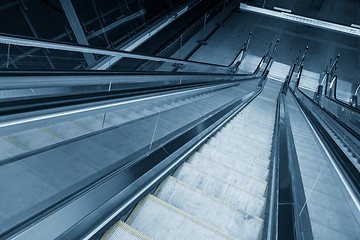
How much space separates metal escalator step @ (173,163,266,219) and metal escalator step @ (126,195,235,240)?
526 mm

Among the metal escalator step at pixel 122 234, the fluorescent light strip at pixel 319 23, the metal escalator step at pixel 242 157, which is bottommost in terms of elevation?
the metal escalator step at pixel 242 157

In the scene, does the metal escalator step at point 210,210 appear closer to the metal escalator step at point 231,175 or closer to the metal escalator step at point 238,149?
the metal escalator step at point 231,175

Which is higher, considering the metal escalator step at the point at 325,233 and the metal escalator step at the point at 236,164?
the metal escalator step at the point at 325,233

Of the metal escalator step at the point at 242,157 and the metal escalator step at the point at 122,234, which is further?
the metal escalator step at the point at 242,157

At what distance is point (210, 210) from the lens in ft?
6.54

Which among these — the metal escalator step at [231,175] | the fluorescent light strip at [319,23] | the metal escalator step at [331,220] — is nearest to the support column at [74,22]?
the metal escalator step at [231,175]

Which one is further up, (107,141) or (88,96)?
(88,96)

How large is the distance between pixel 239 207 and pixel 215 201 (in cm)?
26

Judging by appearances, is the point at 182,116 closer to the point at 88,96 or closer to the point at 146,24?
the point at 88,96

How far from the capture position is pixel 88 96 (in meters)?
1.51

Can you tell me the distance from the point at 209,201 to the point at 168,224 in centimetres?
44

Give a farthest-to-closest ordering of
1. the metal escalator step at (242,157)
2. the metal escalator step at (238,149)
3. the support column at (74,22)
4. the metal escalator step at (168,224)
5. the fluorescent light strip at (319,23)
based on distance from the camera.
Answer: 1. the fluorescent light strip at (319,23)
2. the support column at (74,22)
3. the metal escalator step at (238,149)
4. the metal escalator step at (242,157)
5. the metal escalator step at (168,224)

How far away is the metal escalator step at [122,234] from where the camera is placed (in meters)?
1.53

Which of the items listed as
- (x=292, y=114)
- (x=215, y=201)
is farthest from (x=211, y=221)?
(x=292, y=114)
